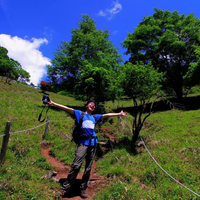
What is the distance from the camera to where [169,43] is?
73.7 ft

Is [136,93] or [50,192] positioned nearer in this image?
[50,192]

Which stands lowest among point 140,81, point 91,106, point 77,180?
point 77,180

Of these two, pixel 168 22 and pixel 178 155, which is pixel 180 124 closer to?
pixel 178 155

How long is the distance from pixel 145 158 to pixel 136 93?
474 centimetres

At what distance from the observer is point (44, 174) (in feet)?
19.1

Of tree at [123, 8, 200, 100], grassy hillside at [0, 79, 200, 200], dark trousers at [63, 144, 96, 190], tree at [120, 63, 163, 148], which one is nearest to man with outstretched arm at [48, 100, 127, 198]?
dark trousers at [63, 144, 96, 190]

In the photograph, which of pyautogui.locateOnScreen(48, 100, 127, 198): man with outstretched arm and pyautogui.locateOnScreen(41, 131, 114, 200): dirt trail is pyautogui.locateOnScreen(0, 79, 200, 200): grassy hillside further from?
pyautogui.locateOnScreen(48, 100, 127, 198): man with outstretched arm

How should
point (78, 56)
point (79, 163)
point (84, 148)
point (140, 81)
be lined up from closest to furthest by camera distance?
point (79, 163)
point (84, 148)
point (140, 81)
point (78, 56)

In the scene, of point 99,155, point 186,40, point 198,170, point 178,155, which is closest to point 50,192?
point 99,155

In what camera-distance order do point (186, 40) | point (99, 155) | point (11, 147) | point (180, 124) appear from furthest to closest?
point (186, 40) < point (180, 124) < point (99, 155) < point (11, 147)

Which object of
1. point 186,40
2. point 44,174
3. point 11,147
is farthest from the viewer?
point 186,40

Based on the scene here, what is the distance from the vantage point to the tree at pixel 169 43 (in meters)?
22.7

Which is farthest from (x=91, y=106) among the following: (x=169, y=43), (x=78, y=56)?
(x=169, y=43)

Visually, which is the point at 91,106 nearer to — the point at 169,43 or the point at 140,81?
the point at 140,81
